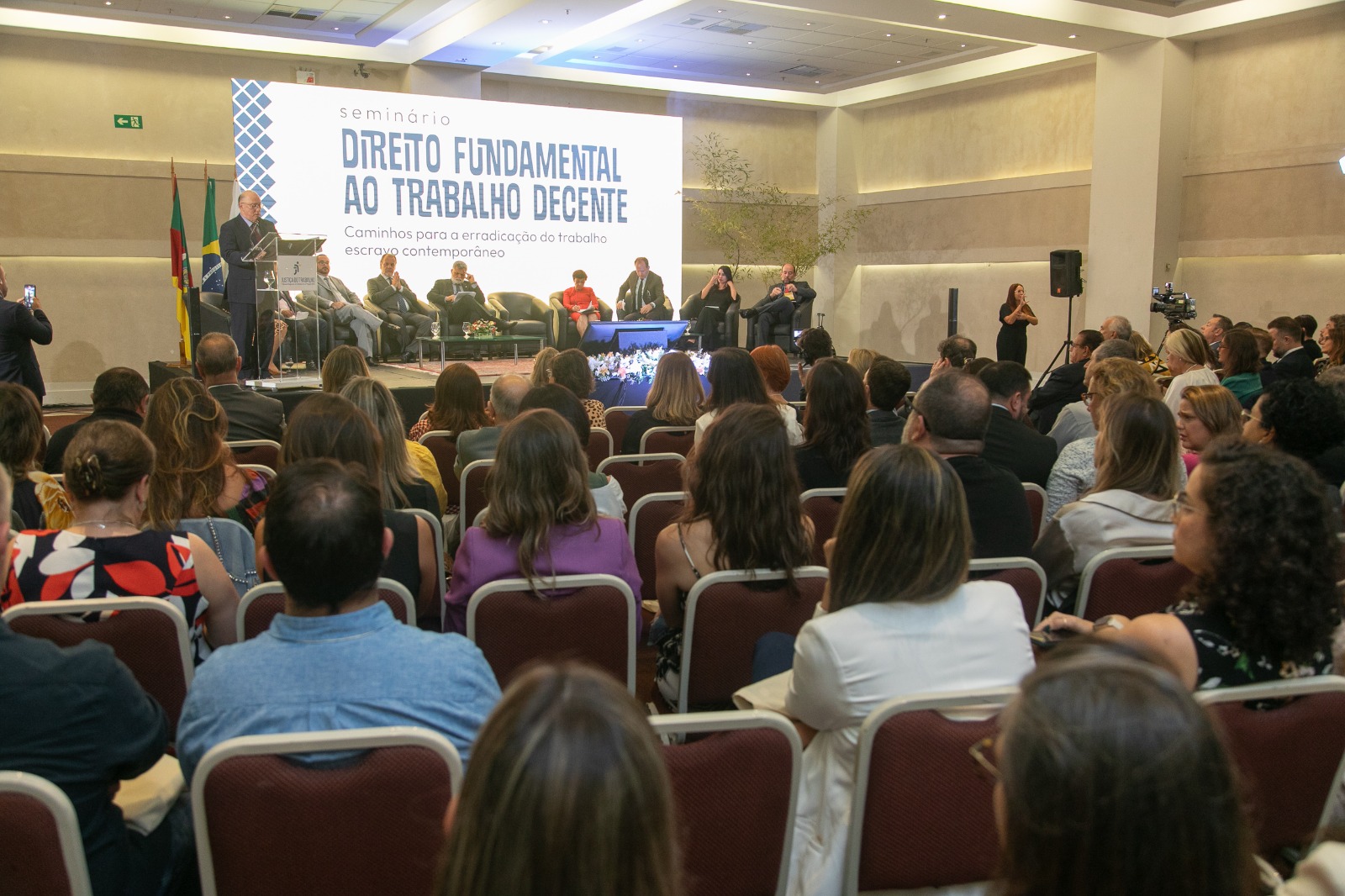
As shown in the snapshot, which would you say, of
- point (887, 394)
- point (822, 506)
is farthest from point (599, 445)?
point (822, 506)

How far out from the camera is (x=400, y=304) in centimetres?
1110

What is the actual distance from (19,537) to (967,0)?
982cm

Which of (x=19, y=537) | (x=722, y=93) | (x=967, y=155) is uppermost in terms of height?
(x=722, y=93)

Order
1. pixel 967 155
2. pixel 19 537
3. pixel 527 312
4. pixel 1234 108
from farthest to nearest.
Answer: pixel 967 155 < pixel 527 312 < pixel 1234 108 < pixel 19 537

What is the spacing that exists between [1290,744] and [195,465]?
277cm

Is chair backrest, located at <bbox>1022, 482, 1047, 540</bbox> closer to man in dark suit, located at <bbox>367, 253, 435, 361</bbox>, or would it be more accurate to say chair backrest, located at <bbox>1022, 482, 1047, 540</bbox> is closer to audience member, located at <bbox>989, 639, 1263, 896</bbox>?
audience member, located at <bbox>989, 639, 1263, 896</bbox>

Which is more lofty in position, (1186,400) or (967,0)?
(967,0)

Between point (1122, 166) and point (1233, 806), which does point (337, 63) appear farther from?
point (1233, 806)

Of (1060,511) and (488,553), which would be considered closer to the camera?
(488,553)

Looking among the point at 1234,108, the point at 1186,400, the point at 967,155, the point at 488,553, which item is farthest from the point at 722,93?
the point at 488,553

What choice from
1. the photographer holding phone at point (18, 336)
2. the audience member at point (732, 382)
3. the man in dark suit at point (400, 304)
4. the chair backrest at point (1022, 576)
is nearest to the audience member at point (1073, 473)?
the chair backrest at point (1022, 576)

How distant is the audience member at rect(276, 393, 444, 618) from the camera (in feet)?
9.09

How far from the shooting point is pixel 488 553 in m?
2.49

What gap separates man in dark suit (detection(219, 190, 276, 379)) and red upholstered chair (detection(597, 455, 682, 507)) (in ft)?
15.4
